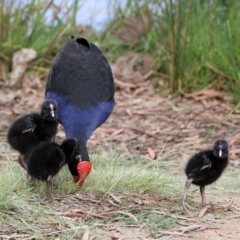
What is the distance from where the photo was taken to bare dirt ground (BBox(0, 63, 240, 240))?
503cm

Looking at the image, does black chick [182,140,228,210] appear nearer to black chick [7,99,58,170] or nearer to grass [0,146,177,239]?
grass [0,146,177,239]

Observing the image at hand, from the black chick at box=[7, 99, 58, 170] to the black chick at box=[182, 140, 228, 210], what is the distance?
3.46ft

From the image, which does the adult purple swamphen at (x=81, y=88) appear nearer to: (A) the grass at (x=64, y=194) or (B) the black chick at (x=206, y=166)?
(A) the grass at (x=64, y=194)

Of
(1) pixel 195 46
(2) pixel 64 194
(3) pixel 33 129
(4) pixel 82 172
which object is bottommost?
(2) pixel 64 194

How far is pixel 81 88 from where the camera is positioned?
21.6 ft

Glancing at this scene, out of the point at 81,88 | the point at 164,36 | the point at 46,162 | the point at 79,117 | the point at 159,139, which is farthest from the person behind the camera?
the point at 164,36

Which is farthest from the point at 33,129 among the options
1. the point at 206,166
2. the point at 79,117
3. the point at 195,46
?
the point at 195,46

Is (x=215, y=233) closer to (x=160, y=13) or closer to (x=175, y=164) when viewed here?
(x=175, y=164)

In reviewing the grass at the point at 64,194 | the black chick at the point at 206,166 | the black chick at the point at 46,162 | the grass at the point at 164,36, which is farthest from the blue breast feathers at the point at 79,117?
the grass at the point at 164,36

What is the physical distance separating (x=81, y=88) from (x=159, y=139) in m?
1.82

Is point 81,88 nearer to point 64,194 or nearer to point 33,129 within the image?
point 33,129

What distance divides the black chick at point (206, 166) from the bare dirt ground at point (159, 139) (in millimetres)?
209

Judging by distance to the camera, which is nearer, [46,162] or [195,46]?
[46,162]

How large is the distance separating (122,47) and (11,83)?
175 centimetres
